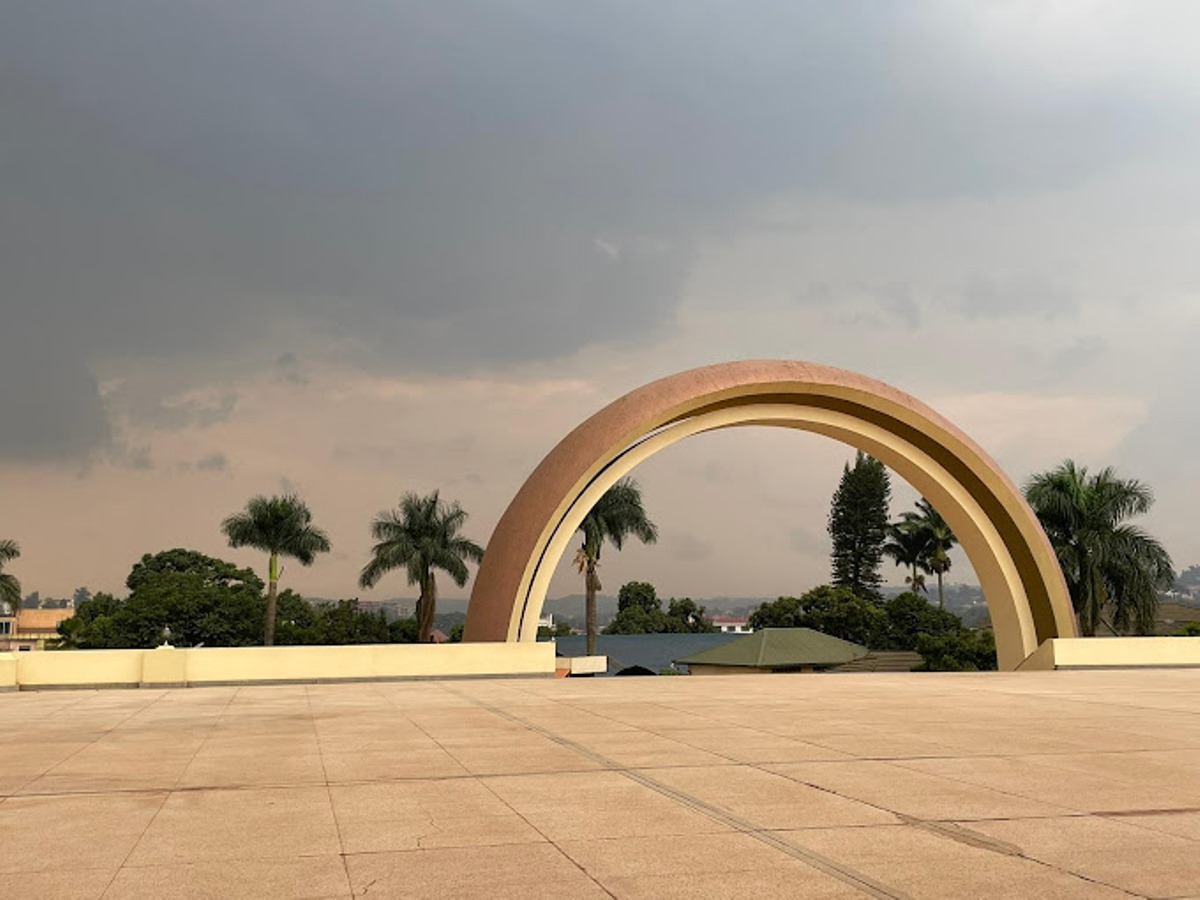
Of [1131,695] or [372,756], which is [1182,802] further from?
[1131,695]

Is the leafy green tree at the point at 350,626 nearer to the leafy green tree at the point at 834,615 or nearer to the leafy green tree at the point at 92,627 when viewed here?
the leafy green tree at the point at 92,627

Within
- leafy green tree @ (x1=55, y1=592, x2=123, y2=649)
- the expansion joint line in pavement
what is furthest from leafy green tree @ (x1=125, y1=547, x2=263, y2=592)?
the expansion joint line in pavement

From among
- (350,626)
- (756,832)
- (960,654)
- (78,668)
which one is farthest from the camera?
(350,626)

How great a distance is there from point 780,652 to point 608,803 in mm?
31593

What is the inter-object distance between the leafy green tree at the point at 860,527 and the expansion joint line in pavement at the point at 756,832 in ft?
246

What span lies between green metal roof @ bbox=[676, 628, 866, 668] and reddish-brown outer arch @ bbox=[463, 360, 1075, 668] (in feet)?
35.1

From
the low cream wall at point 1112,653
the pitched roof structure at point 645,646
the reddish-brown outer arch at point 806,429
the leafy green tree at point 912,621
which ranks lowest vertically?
the pitched roof structure at point 645,646

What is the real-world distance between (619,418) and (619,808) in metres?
16.6

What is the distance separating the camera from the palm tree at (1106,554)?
41.8 metres

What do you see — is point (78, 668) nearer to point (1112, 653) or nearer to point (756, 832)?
point (756, 832)

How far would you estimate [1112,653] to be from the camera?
84.3ft

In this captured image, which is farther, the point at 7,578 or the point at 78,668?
the point at 7,578

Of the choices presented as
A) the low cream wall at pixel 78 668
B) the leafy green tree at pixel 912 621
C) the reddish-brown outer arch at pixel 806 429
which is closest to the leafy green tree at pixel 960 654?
the reddish-brown outer arch at pixel 806 429

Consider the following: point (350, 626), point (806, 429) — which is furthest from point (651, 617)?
point (806, 429)
